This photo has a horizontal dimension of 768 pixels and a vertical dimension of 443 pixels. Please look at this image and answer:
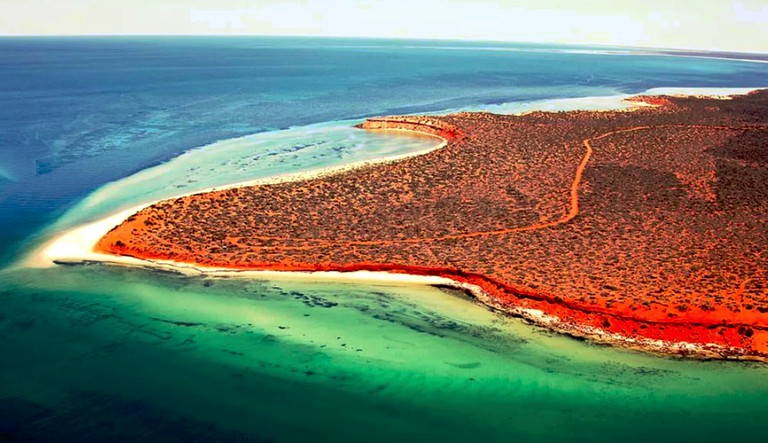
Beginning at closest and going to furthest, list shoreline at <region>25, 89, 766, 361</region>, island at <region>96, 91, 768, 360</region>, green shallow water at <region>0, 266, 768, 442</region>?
green shallow water at <region>0, 266, 768, 442</region>, shoreline at <region>25, 89, 766, 361</region>, island at <region>96, 91, 768, 360</region>

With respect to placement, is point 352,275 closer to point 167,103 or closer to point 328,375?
point 328,375

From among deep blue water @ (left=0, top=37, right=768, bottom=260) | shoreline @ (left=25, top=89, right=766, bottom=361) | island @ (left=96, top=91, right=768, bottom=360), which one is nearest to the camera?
shoreline @ (left=25, top=89, right=766, bottom=361)

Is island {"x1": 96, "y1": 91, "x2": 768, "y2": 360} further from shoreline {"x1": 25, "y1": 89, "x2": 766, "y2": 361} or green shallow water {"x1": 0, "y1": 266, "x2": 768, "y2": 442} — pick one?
green shallow water {"x1": 0, "y1": 266, "x2": 768, "y2": 442}

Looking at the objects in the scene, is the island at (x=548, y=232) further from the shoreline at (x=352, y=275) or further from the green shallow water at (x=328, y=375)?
the green shallow water at (x=328, y=375)

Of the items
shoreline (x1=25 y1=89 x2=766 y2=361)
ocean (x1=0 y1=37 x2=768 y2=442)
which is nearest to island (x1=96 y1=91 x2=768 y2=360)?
shoreline (x1=25 y1=89 x2=766 y2=361)

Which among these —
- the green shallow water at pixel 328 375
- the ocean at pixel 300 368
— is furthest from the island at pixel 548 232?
the green shallow water at pixel 328 375

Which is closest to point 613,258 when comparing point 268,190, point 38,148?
point 268,190

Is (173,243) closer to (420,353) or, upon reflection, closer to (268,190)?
(268,190)
